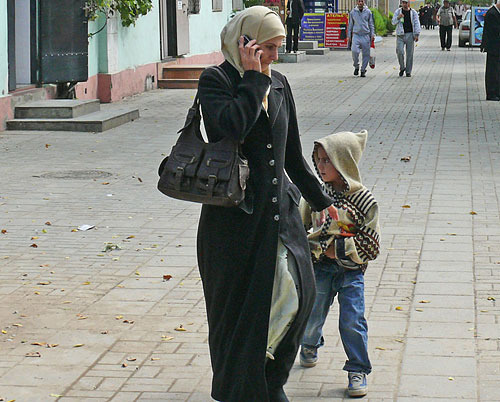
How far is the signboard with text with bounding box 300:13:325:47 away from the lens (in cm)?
4094

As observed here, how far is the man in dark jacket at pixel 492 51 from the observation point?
20.5 metres

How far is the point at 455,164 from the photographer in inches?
487

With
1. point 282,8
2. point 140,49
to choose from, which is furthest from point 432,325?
point 282,8

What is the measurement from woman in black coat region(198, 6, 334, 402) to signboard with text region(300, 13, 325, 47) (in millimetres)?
37105

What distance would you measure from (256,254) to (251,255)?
0.02 meters

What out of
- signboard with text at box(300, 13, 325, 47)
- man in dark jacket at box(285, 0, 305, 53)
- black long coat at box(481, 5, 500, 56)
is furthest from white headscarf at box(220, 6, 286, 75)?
signboard with text at box(300, 13, 325, 47)

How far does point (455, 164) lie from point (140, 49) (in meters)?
11.3

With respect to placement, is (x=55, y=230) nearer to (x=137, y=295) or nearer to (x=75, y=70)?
(x=137, y=295)

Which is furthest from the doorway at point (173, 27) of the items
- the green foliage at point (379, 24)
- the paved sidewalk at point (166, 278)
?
the green foliage at point (379, 24)

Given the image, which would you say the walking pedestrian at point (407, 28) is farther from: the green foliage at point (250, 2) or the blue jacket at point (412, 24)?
the green foliage at point (250, 2)

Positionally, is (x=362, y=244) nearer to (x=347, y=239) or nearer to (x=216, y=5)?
(x=347, y=239)

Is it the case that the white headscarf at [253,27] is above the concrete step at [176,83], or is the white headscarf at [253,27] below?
above

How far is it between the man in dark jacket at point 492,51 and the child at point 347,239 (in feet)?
53.6

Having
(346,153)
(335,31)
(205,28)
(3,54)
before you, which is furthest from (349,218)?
(335,31)
